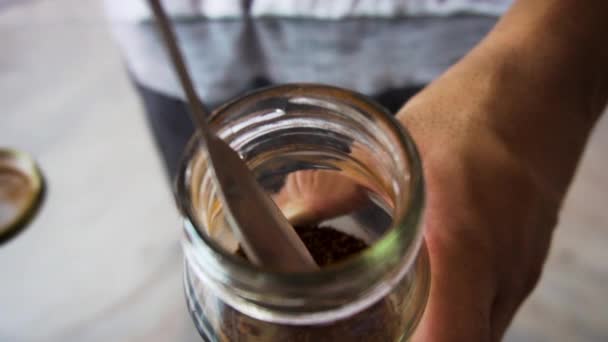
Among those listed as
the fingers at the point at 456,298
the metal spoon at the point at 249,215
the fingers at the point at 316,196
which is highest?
the metal spoon at the point at 249,215

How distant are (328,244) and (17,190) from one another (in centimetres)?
57

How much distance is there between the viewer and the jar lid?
2.27 feet

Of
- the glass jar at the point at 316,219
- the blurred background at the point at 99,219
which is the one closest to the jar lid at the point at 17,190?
the blurred background at the point at 99,219

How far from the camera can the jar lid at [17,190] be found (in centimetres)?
69

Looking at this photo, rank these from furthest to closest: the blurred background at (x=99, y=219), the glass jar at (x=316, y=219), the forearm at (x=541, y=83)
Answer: the blurred background at (x=99, y=219) < the forearm at (x=541, y=83) < the glass jar at (x=316, y=219)

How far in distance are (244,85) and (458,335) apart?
0.92ft

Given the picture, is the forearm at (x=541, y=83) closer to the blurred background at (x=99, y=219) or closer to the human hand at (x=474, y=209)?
the human hand at (x=474, y=209)

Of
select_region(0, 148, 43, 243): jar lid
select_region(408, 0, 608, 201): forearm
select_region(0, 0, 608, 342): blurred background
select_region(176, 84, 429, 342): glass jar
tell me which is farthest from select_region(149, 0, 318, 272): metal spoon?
select_region(0, 148, 43, 243): jar lid

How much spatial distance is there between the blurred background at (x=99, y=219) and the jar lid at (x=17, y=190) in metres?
0.01

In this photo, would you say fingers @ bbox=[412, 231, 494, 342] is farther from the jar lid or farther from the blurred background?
the jar lid

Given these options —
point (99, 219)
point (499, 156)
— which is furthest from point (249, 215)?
point (99, 219)

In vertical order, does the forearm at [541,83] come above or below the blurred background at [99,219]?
above

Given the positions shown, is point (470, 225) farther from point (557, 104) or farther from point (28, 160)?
point (28, 160)

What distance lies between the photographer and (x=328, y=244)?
242 millimetres
